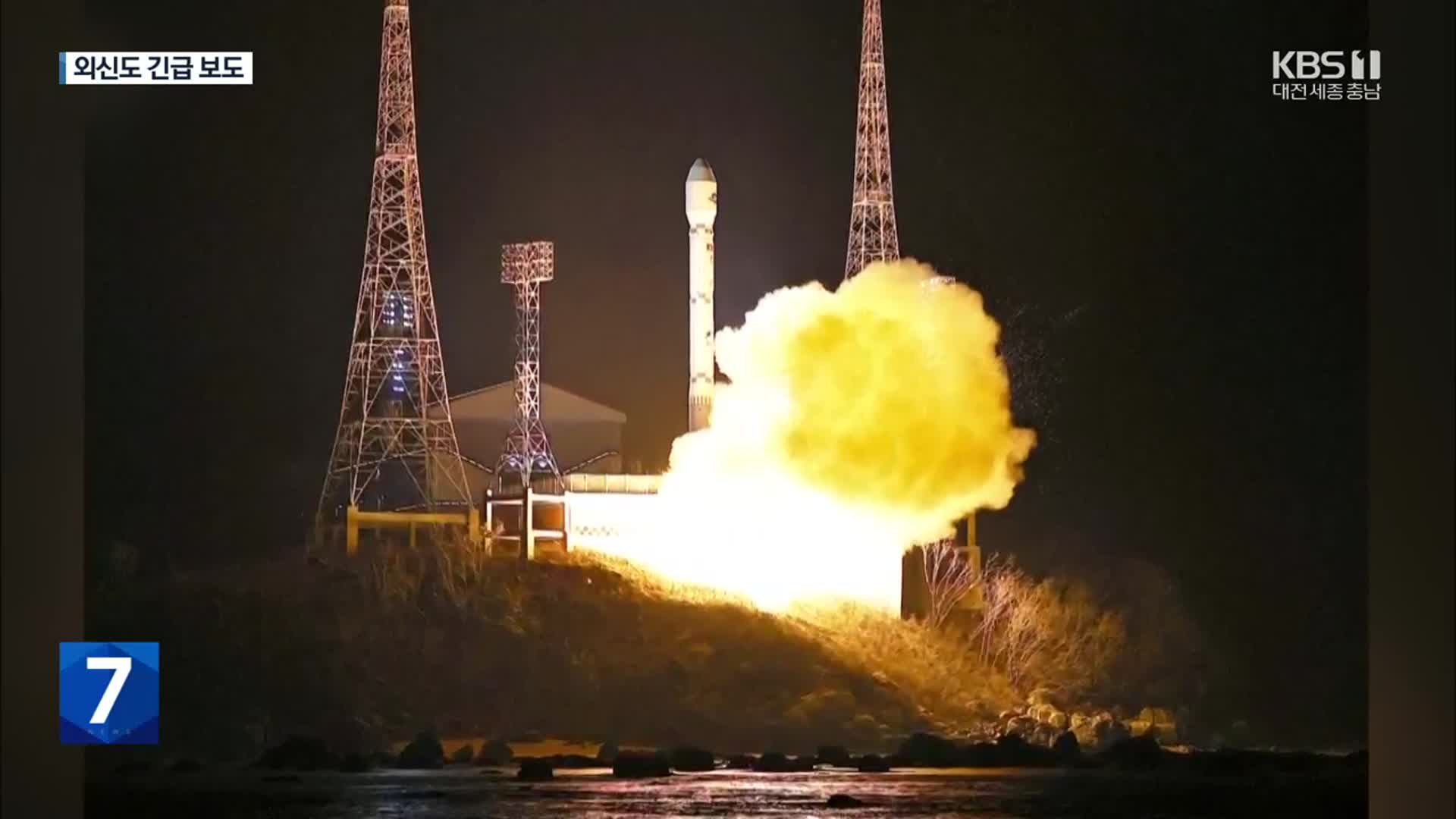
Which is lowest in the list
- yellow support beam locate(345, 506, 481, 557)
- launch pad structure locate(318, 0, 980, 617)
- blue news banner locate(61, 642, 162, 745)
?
blue news banner locate(61, 642, 162, 745)

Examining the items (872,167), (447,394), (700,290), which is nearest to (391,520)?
(447,394)

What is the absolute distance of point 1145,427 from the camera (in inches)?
261

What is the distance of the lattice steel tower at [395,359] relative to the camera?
21.3 ft

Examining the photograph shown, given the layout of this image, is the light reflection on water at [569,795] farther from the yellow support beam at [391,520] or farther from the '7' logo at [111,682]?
the yellow support beam at [391,520]

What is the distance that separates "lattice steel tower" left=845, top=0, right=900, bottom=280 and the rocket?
485 mm

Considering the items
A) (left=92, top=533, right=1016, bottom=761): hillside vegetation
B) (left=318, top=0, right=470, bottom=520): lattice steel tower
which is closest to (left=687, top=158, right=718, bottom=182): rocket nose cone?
(left=318, top=0, right=470, bottom=520): lattice steel tower

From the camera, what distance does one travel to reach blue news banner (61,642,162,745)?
20.8 feet

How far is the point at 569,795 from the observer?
6395 millimetres

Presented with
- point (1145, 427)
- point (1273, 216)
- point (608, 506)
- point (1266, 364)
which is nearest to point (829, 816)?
point (608, 506)

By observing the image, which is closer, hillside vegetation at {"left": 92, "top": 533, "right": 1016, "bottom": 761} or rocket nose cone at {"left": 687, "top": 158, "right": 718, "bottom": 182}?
hillside vegetation at {"left": 92, "top": 533, "right": 1016, "bottom": 761}

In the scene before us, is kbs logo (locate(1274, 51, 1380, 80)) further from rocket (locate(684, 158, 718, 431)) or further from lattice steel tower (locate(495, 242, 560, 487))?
lattice steel tower (locate(495, 242, 560, 487))

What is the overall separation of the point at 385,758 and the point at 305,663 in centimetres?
43

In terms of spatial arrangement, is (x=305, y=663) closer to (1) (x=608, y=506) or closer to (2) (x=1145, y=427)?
(1) (x=608, y=506)

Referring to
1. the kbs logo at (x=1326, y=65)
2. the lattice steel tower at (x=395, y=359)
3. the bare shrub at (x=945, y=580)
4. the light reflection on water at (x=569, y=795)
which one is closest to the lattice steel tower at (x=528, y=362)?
the lattice steel tower at (x=395, y=359)
